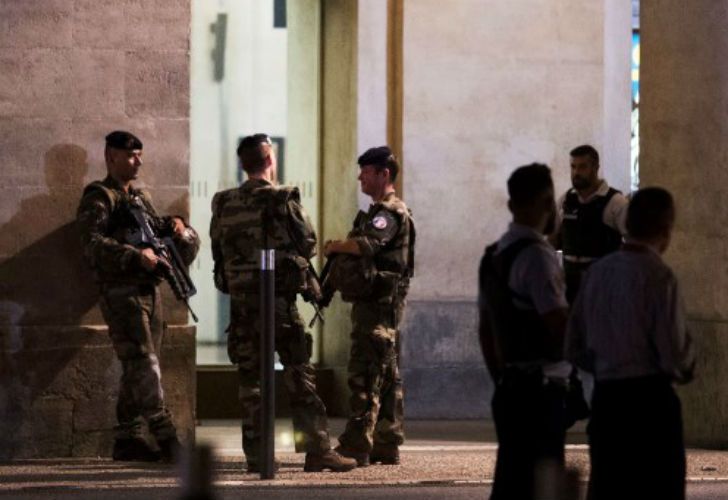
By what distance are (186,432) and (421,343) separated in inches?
133

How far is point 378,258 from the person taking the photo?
1222cm

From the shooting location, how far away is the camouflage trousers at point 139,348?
12461 mm

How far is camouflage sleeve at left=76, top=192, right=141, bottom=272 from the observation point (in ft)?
40.7

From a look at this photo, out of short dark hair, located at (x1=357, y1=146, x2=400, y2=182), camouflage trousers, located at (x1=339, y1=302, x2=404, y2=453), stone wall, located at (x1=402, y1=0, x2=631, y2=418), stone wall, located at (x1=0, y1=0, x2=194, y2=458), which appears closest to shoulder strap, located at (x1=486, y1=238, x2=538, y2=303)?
camouflage trousers, located at (x1=339, y1=302, x2=404, y2=453)

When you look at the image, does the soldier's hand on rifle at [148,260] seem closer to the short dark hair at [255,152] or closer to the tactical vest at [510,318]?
the short dark hair at [255,152]

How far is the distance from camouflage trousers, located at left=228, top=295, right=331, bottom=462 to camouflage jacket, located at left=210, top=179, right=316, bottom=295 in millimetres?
125

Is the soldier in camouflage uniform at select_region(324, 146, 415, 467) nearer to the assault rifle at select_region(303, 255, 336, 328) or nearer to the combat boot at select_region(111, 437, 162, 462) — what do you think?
the assault rifle at select_region(303, 255, 336, 328)

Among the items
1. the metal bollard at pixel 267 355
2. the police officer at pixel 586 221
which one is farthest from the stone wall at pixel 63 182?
the police officer at pixel 586 221

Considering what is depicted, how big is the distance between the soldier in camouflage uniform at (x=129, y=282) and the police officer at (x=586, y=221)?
236 cm

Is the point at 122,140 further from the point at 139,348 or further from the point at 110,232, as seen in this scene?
the point at 139,348

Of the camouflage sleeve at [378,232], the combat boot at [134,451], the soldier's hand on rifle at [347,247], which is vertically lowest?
the combat boot at [134,451]

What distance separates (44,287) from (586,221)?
342 cm

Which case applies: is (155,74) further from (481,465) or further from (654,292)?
(654,292)

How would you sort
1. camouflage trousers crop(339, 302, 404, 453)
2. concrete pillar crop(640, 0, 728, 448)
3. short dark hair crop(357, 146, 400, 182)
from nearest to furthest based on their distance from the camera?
camouflage trousers crop(339, 302, 404, 453) < short dark hair crop(357, 146, 400, 182) < concrete pillar crop(640, 0, 728, 448)
